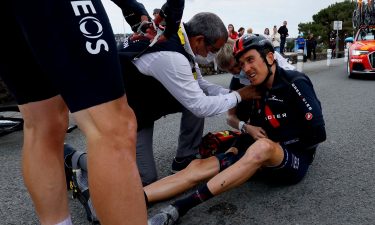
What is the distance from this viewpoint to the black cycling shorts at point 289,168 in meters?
2.45

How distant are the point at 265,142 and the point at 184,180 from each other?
616mm

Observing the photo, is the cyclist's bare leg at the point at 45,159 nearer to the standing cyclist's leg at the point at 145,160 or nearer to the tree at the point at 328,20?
the standing cyclist's leg at the point at 145,160

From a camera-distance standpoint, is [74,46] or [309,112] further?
[309,112]

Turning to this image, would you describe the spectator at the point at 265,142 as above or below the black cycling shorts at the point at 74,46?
below

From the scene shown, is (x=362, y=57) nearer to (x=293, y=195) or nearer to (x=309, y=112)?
(x=309, y=112)

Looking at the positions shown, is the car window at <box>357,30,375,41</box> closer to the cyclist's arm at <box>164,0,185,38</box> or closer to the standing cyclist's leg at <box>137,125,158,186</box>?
the standing cyclist's leg at <box>137,125,158,186</box>

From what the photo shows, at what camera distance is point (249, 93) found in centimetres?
279

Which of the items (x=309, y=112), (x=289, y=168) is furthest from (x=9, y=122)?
(x=309, y=112)

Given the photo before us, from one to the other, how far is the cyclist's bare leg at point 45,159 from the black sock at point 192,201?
0.75m

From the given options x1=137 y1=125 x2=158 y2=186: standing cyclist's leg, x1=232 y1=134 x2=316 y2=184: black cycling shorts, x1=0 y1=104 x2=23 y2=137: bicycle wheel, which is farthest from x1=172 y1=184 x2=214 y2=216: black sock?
x1=0 y1=104 x2=23 y2=137: bicycle wheel

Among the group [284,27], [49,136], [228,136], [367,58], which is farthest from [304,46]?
[49,136]

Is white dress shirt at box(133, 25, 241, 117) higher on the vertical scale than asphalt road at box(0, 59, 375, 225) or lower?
higher

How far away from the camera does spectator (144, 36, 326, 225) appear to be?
224 cm

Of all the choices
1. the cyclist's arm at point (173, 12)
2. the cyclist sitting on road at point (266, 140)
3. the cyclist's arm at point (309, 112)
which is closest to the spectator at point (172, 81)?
the cyclist sitting on road at point (266, 140)
